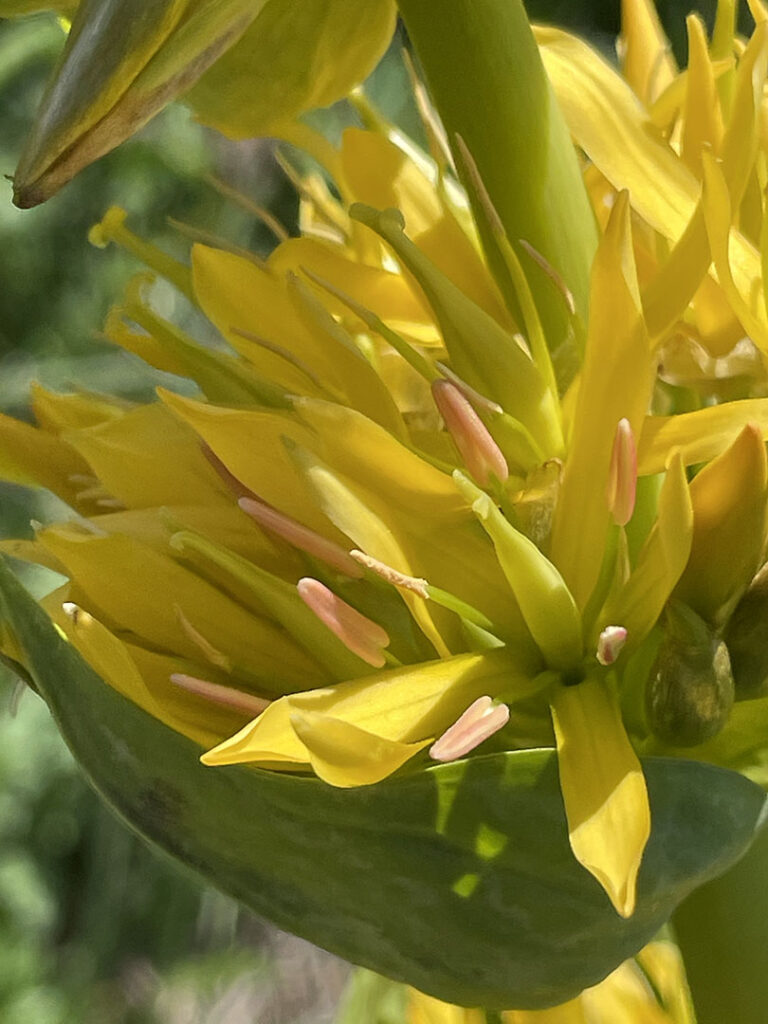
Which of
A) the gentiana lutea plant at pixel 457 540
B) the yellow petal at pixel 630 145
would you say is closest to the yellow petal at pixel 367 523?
the gentiana lutea plant at pixel 457 540

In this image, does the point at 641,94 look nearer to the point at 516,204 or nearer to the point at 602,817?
the point at 516,204

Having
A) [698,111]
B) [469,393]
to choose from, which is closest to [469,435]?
[469,393]

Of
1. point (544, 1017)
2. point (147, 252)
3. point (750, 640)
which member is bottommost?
point (544, 1017)

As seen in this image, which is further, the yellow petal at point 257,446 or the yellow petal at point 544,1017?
the yellow petal at point 544,1017

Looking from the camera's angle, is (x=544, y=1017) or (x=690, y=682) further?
(x=544, y=1017)

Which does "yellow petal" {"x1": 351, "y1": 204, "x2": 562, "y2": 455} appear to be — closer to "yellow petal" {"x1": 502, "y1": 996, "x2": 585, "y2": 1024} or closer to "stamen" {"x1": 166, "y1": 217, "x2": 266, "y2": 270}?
"stamen" {"x1": 166, "y1": 217, "x2": 266, "y2": 270}

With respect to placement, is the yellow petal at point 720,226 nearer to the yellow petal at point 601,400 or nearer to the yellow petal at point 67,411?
the yellow petal at point 601,400

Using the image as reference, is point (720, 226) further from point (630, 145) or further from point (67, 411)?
point (67, 411)

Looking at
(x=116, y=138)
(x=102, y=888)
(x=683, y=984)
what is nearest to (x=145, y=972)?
(x=102, y=888)
